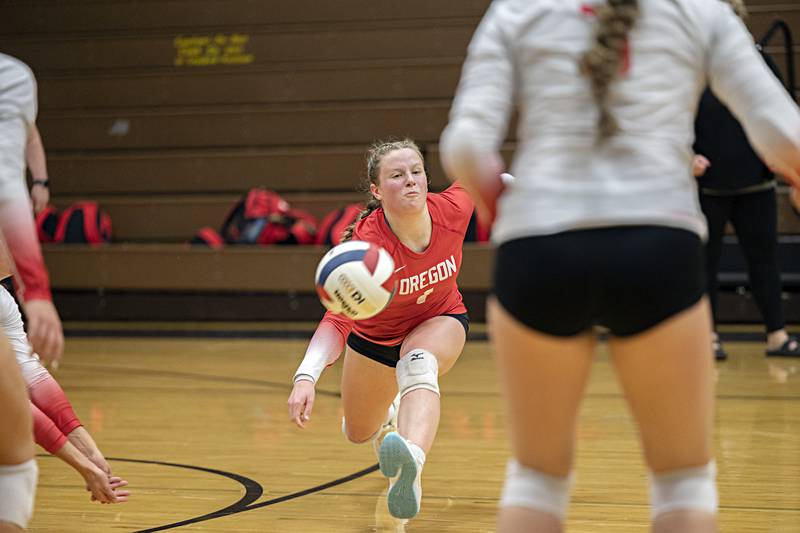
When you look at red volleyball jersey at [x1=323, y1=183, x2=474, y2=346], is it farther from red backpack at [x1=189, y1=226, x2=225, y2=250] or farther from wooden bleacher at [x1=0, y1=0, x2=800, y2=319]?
red backpack at [x1=189, y1=226, x2=225, y2=250]

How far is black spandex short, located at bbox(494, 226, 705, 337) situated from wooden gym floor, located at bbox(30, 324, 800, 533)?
1.50 meters

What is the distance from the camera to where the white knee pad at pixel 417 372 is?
10.6 ft

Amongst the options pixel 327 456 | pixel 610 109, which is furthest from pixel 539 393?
pixel 327 456

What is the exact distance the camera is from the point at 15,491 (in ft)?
6.45

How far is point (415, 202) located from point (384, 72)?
235 inches

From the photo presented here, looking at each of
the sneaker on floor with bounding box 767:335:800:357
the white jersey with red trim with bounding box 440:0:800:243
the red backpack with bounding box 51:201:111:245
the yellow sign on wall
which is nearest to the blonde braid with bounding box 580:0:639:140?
the white jersey with red trim with bounding box 440:0:800:243

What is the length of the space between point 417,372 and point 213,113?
21.8 ft

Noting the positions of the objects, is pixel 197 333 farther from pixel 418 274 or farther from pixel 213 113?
pixel 418 274

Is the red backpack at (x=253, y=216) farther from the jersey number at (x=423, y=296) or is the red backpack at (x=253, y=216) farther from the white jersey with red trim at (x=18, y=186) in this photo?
the white jersey with red trim at (x=18, y=186)

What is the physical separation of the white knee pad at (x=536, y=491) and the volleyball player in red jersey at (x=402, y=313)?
1467mm

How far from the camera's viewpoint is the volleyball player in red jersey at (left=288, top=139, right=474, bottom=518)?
11.2 ft

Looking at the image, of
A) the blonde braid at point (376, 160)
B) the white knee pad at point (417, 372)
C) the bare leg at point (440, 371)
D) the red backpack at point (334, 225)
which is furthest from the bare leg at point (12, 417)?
the red backpack at point (334, 225)

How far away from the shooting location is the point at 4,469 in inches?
77.4

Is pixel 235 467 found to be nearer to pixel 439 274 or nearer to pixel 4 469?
pixel 439 274
